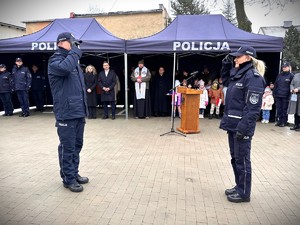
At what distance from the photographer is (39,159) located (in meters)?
5.24

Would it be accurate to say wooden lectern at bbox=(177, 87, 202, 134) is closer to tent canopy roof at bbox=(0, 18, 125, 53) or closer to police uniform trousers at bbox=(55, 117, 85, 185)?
tent canopy roof at bbox=(0, 18, 125, 53)

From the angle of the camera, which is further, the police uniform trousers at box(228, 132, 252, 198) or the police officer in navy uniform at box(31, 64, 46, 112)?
the police officer in navy uniform at box(31, 64, 46, 112)

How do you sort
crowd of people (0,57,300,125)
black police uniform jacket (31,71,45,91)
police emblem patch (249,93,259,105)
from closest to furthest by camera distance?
police emblem patch (249,93,259,105) < crowd of people (0,57,300,125) < black police uniform jacket (31,71,45,91)

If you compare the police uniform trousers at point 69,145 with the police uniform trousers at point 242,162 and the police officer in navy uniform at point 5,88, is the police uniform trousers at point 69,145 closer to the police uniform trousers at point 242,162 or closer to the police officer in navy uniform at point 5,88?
the police uniform trousers at point 242,162

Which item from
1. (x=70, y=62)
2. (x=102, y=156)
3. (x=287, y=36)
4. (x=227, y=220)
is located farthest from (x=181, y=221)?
(x=287, y=36)

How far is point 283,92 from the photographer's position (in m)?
8.47

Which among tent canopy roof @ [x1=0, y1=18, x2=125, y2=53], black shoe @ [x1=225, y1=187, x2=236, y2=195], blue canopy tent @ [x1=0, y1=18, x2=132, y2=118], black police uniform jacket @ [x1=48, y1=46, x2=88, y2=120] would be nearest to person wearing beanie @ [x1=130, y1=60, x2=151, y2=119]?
blue canopy tent @ [x1=0, y1=18, x2=132, y2=118]

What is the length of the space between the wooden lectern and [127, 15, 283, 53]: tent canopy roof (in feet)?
6.00

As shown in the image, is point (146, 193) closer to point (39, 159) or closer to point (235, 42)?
point (39, 159)

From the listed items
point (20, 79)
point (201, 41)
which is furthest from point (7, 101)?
point (201, 41)

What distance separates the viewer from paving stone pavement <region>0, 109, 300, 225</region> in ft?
10.5

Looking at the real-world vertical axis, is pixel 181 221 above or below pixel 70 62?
below

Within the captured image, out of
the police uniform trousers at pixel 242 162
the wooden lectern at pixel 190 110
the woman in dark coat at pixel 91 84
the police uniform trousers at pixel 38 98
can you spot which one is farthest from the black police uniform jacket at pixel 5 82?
the police uniform trousers at pixel 242 162

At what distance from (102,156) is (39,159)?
1221mm
